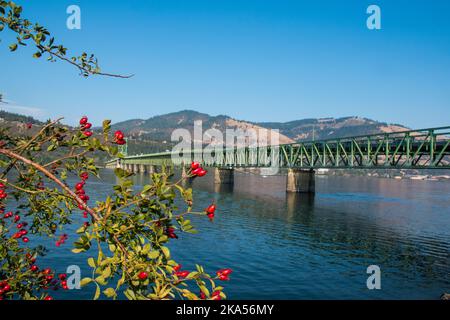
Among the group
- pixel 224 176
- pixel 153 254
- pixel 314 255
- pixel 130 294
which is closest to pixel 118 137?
pixel 153 254

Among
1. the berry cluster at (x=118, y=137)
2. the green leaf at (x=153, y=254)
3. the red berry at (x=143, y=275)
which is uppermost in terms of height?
the berry cluster at (x=118, y=137)

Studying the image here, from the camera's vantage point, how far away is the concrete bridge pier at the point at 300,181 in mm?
103438

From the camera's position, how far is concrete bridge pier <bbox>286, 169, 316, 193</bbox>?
4072 inches

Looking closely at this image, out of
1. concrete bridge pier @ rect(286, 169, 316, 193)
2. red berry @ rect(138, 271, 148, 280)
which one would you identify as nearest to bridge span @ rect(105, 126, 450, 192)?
concrete bridge pier @ rect(286, 169, 316, 193)

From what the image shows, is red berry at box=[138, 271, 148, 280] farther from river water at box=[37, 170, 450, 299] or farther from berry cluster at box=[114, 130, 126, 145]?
river water at box=[37, 170, 450, 299]

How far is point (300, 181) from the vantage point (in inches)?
4080

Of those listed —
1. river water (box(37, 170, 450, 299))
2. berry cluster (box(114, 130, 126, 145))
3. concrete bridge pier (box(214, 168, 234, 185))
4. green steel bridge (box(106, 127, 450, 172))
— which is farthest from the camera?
concrete bridge pier (box(214, 168, 234, 185))

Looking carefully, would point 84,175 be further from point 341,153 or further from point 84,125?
point 341,153

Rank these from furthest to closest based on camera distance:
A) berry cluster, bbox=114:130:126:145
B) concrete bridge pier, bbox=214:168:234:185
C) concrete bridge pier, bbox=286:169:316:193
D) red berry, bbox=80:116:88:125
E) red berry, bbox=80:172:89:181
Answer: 1. concrete bridge pier, bbox=214:168:234:185
2. concrete bridge pier, bbox=286:169:316:193
3. red berry, bbox=80:172:89:181
4. red berry, bbox=80:116:88:125
5. berry cluster, bbox=114:130:126:145

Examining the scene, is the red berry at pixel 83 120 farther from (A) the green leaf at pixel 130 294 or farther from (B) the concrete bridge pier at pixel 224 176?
(B) the concrete bridge pier at pixel 224 176

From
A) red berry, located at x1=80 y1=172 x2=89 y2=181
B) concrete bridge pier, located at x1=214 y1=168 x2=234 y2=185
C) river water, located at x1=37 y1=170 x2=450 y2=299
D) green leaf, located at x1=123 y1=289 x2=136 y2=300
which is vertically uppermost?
red berry, located at x1=80 y1=172 x2=89 y2=181

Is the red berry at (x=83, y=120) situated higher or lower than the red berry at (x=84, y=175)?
higher

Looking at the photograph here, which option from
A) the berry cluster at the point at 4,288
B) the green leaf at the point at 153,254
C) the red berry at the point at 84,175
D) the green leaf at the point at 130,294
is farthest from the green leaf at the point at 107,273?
the berry cluster at the point at 4,288
